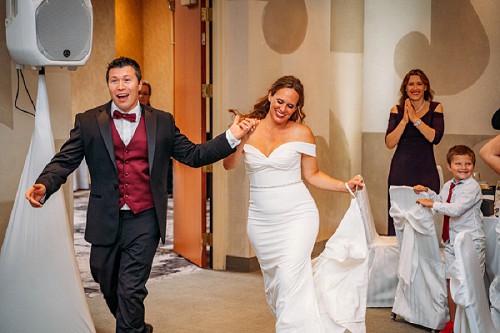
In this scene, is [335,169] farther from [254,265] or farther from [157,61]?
[157,61]

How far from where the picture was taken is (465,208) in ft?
15.5

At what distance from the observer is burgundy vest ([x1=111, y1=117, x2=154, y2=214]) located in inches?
160

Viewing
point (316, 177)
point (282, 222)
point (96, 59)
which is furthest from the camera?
point (96, 59)

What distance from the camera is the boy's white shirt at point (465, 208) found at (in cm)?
→ 473

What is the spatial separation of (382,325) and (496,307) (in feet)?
4.19

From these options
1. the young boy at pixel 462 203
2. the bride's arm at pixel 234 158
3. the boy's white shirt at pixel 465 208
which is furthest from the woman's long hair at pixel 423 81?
the bride's arm at pixel 234 158

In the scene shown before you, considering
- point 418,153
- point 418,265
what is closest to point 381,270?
point 418,265

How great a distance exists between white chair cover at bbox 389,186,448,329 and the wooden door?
2.29m

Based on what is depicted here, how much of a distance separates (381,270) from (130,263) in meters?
2.36

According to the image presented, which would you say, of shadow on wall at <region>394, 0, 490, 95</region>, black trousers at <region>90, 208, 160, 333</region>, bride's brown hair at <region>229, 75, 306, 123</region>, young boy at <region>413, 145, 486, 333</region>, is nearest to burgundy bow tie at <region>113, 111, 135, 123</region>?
black trousers at <region>90, 208, 160, 333</region>

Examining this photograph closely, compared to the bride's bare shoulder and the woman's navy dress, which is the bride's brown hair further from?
the woman's navy dress

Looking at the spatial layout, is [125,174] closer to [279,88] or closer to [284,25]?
[279,88]

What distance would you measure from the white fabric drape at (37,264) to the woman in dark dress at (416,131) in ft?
9.29

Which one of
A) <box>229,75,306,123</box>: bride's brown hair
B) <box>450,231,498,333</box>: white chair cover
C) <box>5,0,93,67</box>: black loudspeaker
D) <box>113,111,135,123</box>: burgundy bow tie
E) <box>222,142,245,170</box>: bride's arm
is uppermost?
<box>5,0,93,67</box>: black loudspeaker
